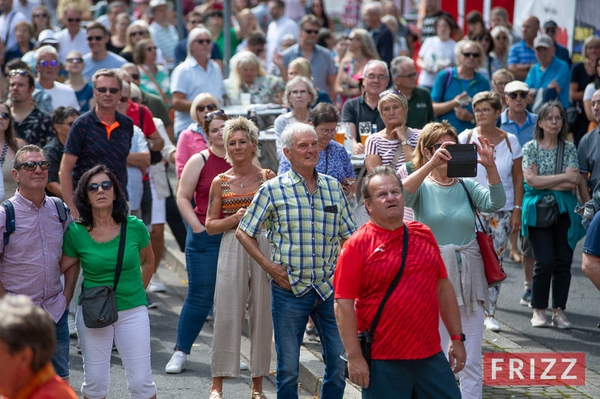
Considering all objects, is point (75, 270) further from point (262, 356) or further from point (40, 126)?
point (40, 126)

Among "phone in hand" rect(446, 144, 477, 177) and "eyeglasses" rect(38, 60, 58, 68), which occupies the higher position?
"eyeglasses" rect(38, 60, 58, 68)

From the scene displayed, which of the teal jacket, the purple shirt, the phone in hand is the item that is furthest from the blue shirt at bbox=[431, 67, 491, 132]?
the purple shirt

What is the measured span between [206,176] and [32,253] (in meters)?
1.78

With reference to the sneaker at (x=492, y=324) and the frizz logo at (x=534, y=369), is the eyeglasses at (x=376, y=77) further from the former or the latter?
the frizz logo at (x=534, y=369)

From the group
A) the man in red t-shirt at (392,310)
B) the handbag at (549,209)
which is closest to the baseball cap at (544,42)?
the handbag at (549,209)

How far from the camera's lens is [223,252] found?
7113mm

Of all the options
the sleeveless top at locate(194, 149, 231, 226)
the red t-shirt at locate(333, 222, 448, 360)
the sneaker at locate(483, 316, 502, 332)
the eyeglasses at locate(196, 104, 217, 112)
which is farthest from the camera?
the eyeglasses at locate(196, 104, 217, 112)

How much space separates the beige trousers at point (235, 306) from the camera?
7.07m

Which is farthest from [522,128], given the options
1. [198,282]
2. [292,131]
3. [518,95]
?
[292,131]

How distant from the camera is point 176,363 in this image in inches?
306

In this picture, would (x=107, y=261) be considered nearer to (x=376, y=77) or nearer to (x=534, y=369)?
(x=534, y=369)

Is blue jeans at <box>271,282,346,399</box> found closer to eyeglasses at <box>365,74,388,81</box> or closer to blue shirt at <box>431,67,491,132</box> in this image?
eyeglasses at <box>365,74,388,81</box>

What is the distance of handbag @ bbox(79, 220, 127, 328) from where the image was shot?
6121 mm

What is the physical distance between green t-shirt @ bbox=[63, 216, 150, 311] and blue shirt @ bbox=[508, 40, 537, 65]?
29.1ft
